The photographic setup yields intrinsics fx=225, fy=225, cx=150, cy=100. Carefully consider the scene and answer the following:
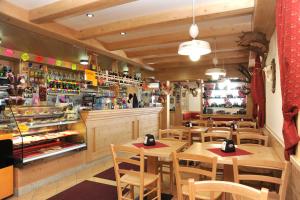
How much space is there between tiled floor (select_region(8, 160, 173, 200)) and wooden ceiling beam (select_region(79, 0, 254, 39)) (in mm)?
2816

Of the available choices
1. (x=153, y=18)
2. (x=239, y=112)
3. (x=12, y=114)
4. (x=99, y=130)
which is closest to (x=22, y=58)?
(x=12, y=114)

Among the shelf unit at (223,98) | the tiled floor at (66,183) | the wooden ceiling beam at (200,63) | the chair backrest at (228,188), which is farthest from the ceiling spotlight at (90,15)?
the shelf unit at (223,98)

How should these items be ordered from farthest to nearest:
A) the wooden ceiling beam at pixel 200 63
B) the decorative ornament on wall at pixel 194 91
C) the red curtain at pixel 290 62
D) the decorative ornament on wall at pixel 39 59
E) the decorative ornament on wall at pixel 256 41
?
the decorative ornament on wall at pixel 194 91 < the wooden ceiling beam at pixel 200 63 < the decorative ornament on wall at pixel 39 59 < the decorative ornament on wall at pixel 256 41 < the red curtain at pixel 290 62

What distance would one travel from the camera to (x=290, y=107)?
1.84 m

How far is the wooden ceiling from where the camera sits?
10.8ft

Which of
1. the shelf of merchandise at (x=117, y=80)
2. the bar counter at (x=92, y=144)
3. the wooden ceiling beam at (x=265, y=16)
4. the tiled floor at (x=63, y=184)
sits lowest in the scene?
the tiled floor at (x=63, y=184)

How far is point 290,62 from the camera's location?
172cm

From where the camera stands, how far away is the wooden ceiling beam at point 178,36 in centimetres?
434

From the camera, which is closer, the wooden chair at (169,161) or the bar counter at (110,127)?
the wooden chair at (169,161)

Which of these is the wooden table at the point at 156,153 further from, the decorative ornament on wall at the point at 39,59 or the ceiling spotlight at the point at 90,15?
the decorative ornament on wall at the point at 39,59

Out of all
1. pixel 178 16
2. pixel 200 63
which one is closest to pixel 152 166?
pixel 178 16

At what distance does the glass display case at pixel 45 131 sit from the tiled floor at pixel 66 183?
1.74 feet

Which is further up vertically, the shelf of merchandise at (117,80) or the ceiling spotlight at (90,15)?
the ceiling spotlight at (90,15)

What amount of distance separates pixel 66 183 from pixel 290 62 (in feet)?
12.9
